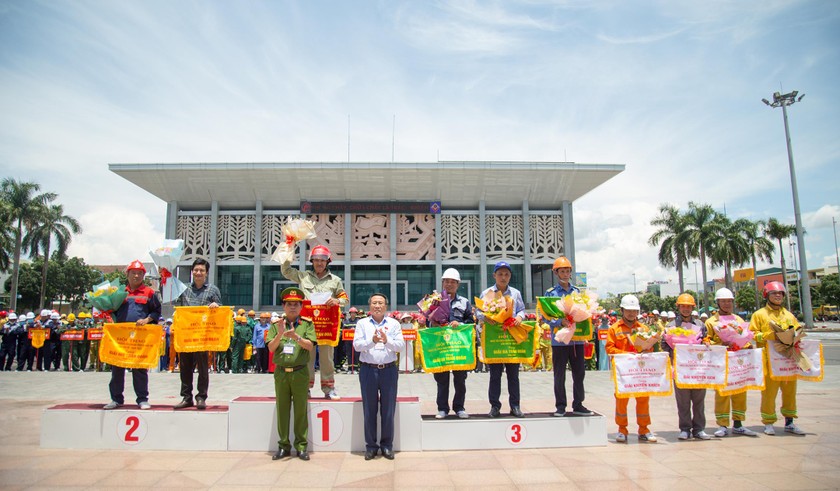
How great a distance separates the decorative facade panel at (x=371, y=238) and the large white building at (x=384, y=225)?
0.26 feet

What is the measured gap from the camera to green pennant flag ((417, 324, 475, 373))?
6137 mm

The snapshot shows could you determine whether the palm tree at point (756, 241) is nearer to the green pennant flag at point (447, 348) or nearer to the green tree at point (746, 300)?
the green tree at point (746, 300)

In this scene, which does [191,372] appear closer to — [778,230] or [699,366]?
[699,366]

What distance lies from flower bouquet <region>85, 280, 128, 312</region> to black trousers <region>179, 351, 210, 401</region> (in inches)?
44.1

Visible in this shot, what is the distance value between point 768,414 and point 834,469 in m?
1.69

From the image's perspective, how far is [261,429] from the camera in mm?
5734

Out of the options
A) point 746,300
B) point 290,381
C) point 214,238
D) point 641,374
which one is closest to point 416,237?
point 214,238

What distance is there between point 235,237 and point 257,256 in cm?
255

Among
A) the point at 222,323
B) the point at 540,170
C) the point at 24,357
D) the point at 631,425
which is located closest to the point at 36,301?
the point at 24,357

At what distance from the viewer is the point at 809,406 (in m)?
8.64

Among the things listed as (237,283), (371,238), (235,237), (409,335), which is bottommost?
(409,335)

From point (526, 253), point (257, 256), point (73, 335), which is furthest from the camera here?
point (526, 253)

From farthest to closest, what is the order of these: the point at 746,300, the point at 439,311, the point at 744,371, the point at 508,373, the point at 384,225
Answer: the point at 746,300 → the point at 384,225 → the point at 744,371 → the point at 439,311 → the point at 508,373

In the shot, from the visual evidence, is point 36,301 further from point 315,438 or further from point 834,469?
point 834,469
